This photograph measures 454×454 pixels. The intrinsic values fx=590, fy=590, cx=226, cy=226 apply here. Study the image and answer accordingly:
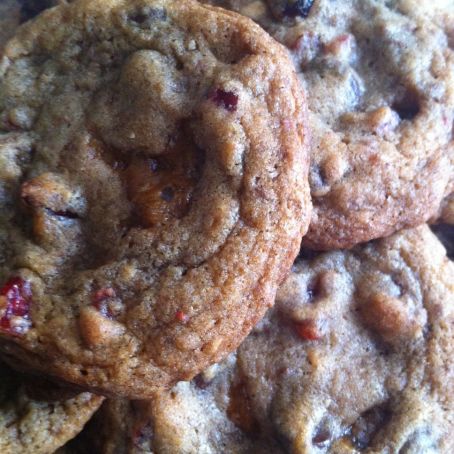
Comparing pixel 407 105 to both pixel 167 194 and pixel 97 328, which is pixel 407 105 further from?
pixel 97 328

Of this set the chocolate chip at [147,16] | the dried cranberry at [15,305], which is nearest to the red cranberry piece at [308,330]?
the dried cranberry at [15,305]

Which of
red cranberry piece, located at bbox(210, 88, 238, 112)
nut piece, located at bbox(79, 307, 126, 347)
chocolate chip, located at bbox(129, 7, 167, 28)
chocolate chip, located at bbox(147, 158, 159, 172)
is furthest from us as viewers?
chocolate chip, located at bbox(129, 7, 167, 28)

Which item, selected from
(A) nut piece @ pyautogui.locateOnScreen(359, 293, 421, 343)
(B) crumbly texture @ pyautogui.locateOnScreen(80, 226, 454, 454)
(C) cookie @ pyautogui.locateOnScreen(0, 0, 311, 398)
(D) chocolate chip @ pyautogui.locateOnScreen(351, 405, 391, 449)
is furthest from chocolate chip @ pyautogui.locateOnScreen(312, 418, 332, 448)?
(C) cookie @ pyautogui.locateOnScreen(0, 0, 311, 398)

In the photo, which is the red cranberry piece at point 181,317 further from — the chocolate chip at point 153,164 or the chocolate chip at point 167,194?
the chocolate chip at point 153,164

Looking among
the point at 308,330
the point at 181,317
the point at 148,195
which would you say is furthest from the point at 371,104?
the point at 181,317

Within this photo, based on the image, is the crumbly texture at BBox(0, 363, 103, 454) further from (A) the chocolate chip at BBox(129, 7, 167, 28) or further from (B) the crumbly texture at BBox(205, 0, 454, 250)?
(A) the chocolate chip at BBox(129, 7, 167, 28)
